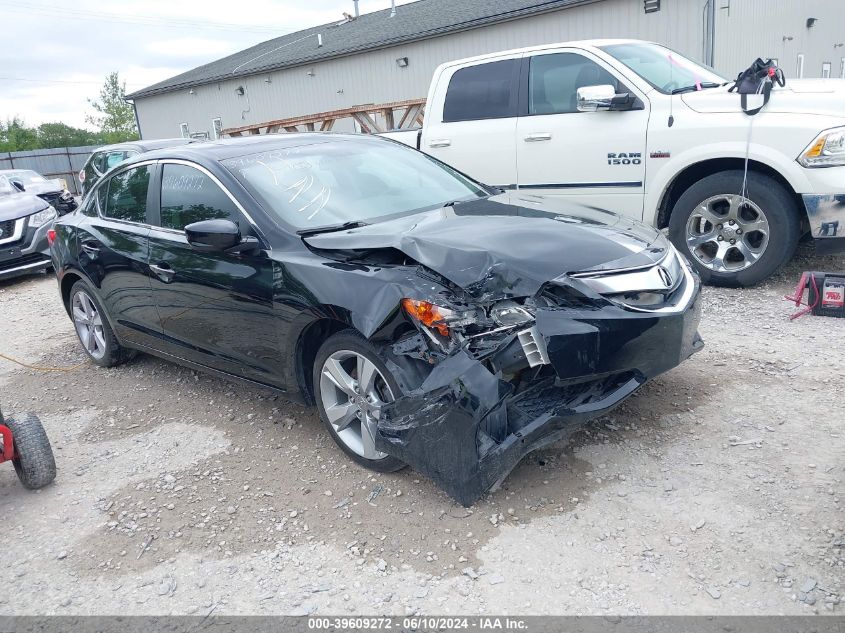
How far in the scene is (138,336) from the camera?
4.64 m

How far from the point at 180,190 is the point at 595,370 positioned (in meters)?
2.76

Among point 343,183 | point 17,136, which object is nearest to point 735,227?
point 343,183

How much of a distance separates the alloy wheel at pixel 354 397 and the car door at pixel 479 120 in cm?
362

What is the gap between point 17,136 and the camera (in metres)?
54.3

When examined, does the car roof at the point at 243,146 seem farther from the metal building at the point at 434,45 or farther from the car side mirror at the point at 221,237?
the metal building at the point at 434,45

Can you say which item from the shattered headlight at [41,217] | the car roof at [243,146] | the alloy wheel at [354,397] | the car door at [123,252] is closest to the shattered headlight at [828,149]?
the car roof at [243,146]

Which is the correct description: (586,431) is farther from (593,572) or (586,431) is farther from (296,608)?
(296,608)

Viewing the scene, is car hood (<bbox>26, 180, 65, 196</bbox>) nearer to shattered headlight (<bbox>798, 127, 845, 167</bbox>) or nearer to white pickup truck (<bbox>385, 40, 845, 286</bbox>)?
white pickup truck (<bbox>385, 40, 845, 286</bbox>)

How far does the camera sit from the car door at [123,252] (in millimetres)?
4359

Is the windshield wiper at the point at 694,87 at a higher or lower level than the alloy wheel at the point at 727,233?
higher

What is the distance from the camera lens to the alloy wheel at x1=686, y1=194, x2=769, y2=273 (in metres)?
5.20

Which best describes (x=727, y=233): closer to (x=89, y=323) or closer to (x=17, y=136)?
(x=89, y=323)

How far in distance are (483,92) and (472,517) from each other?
4.71m

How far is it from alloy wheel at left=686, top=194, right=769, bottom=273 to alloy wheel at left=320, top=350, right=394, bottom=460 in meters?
3.49
